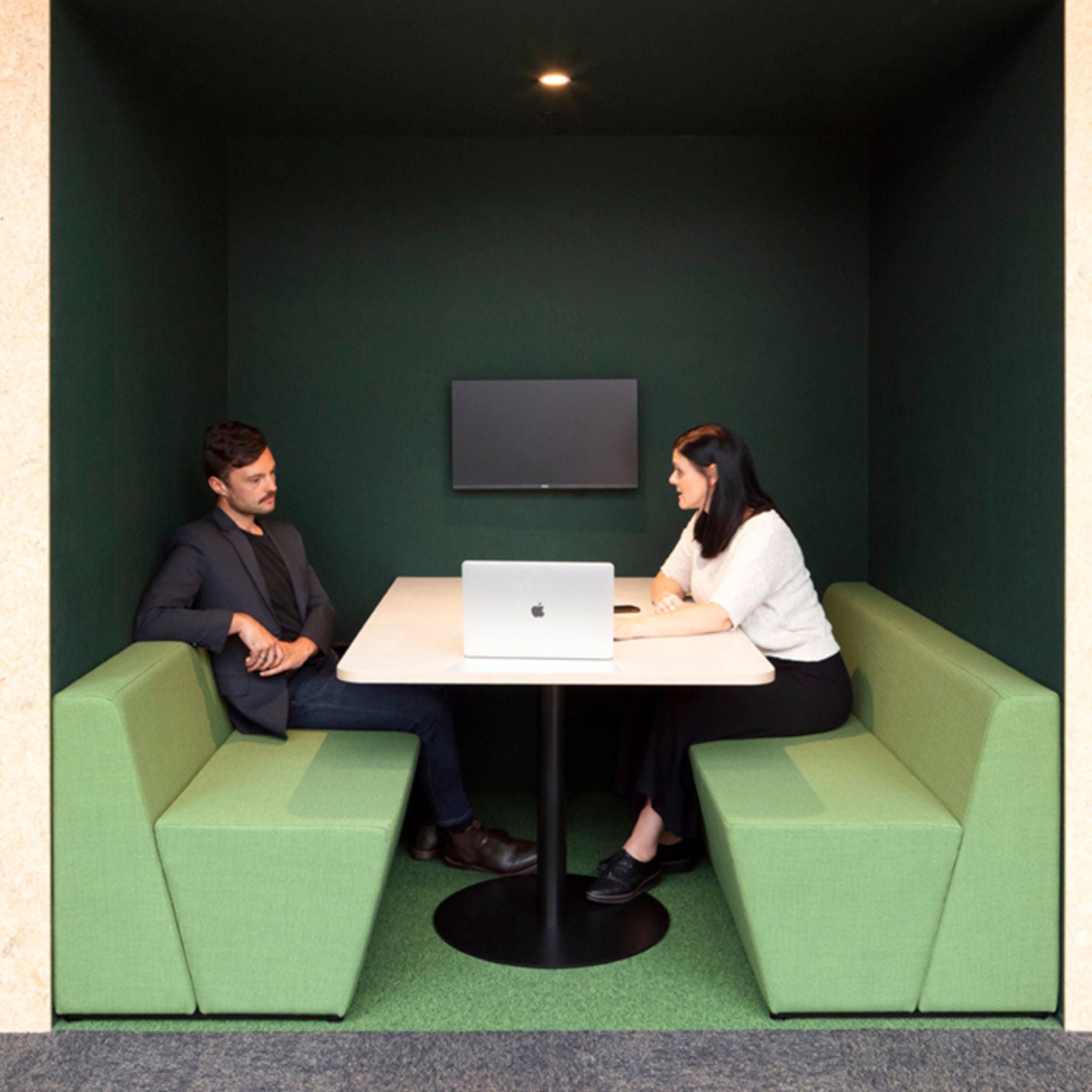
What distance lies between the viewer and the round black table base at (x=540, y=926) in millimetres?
3297

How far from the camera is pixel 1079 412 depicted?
2881 millimetres

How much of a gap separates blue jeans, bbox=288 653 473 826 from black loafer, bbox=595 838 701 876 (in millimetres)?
615

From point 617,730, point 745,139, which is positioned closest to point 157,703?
point 617,730

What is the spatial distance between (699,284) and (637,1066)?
9.53 feet

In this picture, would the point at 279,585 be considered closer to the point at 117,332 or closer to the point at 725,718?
the point at 117,332

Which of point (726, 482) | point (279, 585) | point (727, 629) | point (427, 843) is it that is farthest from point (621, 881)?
point (279, 585)

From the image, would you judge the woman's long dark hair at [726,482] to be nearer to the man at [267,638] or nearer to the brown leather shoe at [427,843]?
the man at [267,638]

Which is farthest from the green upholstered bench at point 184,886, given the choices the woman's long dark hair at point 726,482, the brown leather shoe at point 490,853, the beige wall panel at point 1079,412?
the beige wall panel at point 1079,412

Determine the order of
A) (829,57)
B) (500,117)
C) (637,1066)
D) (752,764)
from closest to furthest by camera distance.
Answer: (637,1066)
(752,764)
(829,57)
(500,117)

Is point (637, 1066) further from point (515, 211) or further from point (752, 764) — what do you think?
point (515, 211)

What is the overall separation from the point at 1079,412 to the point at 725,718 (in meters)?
1.31

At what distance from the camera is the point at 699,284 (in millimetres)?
4586

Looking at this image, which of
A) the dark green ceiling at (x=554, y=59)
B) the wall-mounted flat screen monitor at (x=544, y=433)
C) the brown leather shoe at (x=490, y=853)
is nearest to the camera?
the dark green ceiling at (x=554, y=59)

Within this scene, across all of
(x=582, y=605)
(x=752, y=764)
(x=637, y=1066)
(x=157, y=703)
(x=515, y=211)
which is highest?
(x=515, y=211)
